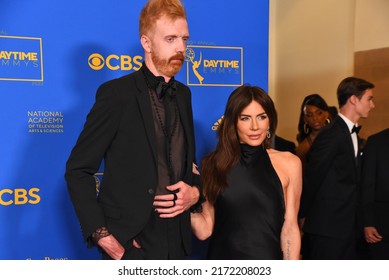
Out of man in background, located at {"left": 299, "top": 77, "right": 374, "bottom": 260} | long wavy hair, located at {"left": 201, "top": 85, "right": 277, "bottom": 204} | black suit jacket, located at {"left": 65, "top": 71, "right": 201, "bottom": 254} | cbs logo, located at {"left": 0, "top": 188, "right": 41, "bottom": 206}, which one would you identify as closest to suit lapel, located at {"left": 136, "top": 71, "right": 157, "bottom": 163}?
black suit jacket, located at {"left": 65, "top": 71, "right": 201, "bottom": 254}

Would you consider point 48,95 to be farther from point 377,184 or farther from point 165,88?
point 377,184

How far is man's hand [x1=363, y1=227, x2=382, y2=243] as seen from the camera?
3357mm

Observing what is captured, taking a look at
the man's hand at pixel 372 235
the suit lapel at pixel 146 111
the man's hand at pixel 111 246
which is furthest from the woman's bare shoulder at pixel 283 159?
the man's hand at pixel 372 235

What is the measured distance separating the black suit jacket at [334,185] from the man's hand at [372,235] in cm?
11

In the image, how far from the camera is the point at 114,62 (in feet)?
8.80

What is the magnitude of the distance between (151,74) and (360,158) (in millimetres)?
2333

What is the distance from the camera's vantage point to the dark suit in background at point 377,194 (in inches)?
131

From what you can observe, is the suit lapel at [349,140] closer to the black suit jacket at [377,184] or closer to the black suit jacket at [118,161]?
the black suit jacket at [377,184]

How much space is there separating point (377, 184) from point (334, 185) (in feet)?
1.05

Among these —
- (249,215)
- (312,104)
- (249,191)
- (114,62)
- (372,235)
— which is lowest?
(372,235)

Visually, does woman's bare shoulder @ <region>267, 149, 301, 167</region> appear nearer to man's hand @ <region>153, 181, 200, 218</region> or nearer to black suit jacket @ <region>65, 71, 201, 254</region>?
man's hand @ <region>153, 181, 200, 218</region>

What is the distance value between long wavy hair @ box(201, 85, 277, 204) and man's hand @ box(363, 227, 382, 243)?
1658 mm

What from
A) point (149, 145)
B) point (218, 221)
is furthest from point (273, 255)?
point (149, 145)

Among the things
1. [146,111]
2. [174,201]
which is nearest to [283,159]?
[174,201]
